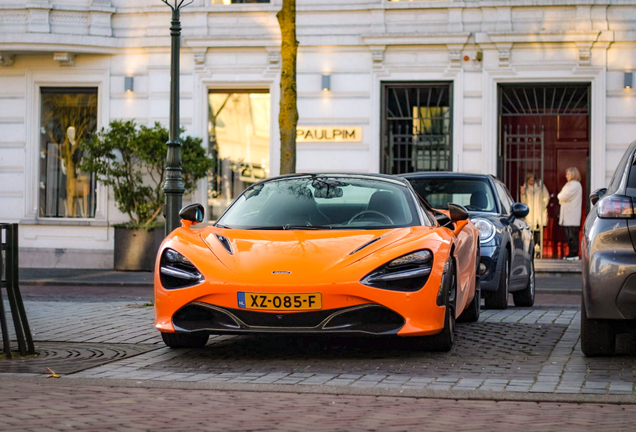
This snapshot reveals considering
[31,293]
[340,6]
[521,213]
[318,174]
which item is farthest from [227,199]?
[318,174]

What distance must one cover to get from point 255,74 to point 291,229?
13.8 metres

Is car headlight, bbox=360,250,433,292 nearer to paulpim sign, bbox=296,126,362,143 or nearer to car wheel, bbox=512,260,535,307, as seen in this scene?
car wheel, bbox=512,260,535,307

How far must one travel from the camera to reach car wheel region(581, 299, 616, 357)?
288 inches

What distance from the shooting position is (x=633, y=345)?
26.7 feet

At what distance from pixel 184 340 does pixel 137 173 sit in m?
13.2

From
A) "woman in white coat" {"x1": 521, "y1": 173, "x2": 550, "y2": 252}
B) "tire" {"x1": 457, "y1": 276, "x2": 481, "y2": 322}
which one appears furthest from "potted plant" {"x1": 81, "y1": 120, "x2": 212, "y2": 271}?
"tire" {"x1": 457, "y1": 276, "x2": 481, "y2": 322}

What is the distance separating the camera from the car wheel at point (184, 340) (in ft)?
25.3

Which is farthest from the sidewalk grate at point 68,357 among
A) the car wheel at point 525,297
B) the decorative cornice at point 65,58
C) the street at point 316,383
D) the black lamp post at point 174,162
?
the decorative cornice at point 65,58

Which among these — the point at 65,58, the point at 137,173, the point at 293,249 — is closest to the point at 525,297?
the point at 293,249

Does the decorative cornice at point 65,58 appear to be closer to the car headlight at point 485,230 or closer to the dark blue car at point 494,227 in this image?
the dark blue car at point 494,227

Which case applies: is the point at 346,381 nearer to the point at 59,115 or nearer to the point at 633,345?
the point at 633,345

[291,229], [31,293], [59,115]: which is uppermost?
[59,115]

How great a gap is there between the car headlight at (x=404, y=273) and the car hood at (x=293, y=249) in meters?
0.18

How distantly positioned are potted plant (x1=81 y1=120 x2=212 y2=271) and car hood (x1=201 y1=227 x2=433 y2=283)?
12.0 meters
